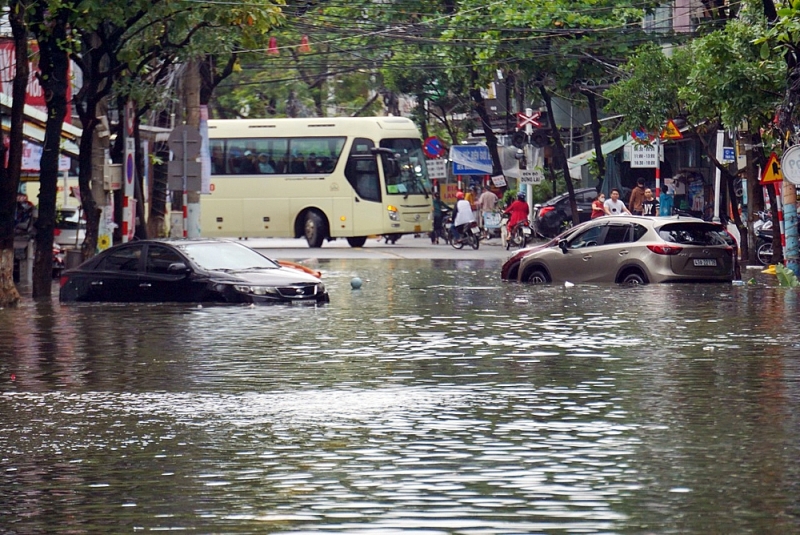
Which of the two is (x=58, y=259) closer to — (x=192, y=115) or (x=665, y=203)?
(x=192, y=115)

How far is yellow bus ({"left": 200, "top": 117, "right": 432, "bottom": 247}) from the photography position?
4744cm

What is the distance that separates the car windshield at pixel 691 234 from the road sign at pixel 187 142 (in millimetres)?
A: 10186

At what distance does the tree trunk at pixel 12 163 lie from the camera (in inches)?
856

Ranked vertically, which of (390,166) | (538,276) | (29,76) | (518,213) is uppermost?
(29,76)

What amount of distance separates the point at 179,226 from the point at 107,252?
559 inches

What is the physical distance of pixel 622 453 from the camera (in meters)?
8.96

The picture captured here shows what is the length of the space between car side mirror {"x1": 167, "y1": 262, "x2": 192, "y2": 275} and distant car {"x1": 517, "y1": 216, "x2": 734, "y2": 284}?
719 centimetres

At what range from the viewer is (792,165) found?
2492cm

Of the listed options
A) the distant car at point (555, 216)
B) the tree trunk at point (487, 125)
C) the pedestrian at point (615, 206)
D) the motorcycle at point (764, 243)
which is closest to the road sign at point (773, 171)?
the motorcycle at point (764, 243)

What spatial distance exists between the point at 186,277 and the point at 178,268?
7.0 inches

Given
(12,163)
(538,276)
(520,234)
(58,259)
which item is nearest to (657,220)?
(538,276)

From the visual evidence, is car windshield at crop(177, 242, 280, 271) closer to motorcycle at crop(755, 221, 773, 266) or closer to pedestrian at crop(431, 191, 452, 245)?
motorcycle at crop(755, 221, 773, 266)

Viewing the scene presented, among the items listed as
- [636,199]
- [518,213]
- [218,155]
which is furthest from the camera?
[218,155]

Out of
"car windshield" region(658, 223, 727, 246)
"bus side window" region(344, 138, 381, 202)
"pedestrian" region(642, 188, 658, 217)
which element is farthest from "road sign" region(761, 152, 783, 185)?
"bus side window" region(344, 138, 381, 202)
